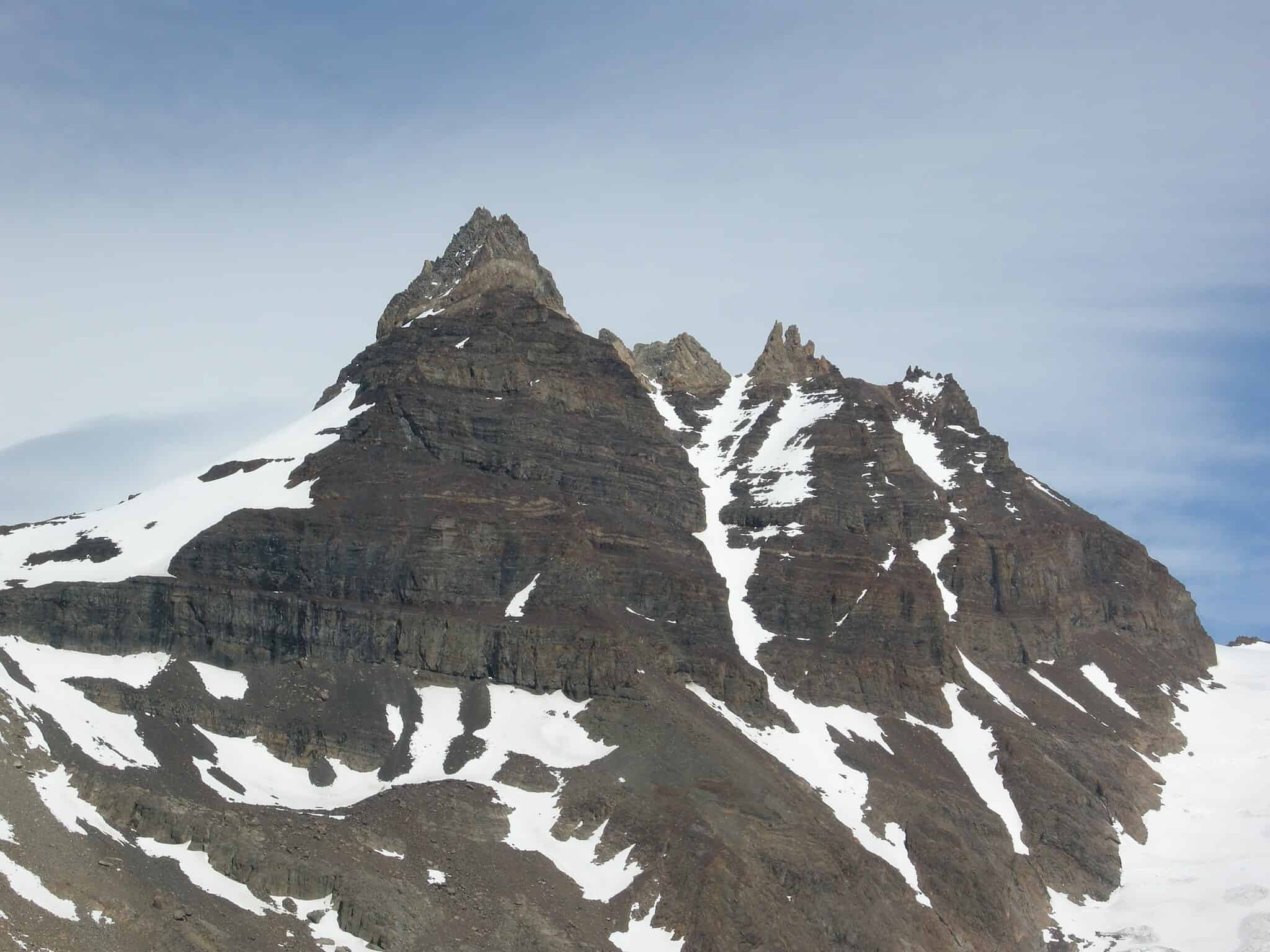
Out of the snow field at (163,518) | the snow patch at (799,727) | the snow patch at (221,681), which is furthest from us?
the snow field at (163,518)

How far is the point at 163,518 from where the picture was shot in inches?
4742

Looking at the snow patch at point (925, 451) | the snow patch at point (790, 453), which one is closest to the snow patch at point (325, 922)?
the snow patch at point (790, 453)

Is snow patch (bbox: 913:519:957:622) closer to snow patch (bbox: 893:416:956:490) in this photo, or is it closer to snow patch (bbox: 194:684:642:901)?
snow patch (bbox: 893:416:956:490)

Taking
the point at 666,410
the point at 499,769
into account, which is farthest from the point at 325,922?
the point at 666,410

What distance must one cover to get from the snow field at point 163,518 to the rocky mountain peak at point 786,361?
74059mm

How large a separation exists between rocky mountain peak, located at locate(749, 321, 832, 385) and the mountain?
2767cm

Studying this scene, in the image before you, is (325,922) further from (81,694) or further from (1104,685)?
(1104,685)

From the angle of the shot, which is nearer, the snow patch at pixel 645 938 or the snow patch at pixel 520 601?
the snow patch at pixel 645 938

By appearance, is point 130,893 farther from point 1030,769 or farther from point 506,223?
point 506,223

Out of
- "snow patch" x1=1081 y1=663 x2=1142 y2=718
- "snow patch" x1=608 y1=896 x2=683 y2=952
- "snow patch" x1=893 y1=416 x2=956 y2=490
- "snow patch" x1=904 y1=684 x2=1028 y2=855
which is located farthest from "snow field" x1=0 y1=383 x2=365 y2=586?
"snow patch" x1=1081 y1=663 x2=1142 y2=718

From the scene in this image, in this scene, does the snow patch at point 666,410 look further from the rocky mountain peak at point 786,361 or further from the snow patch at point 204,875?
the snow patch at point 204,875

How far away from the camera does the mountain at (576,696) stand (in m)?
80.6

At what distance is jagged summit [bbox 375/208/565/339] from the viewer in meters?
152

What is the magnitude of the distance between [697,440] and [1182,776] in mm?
66582
